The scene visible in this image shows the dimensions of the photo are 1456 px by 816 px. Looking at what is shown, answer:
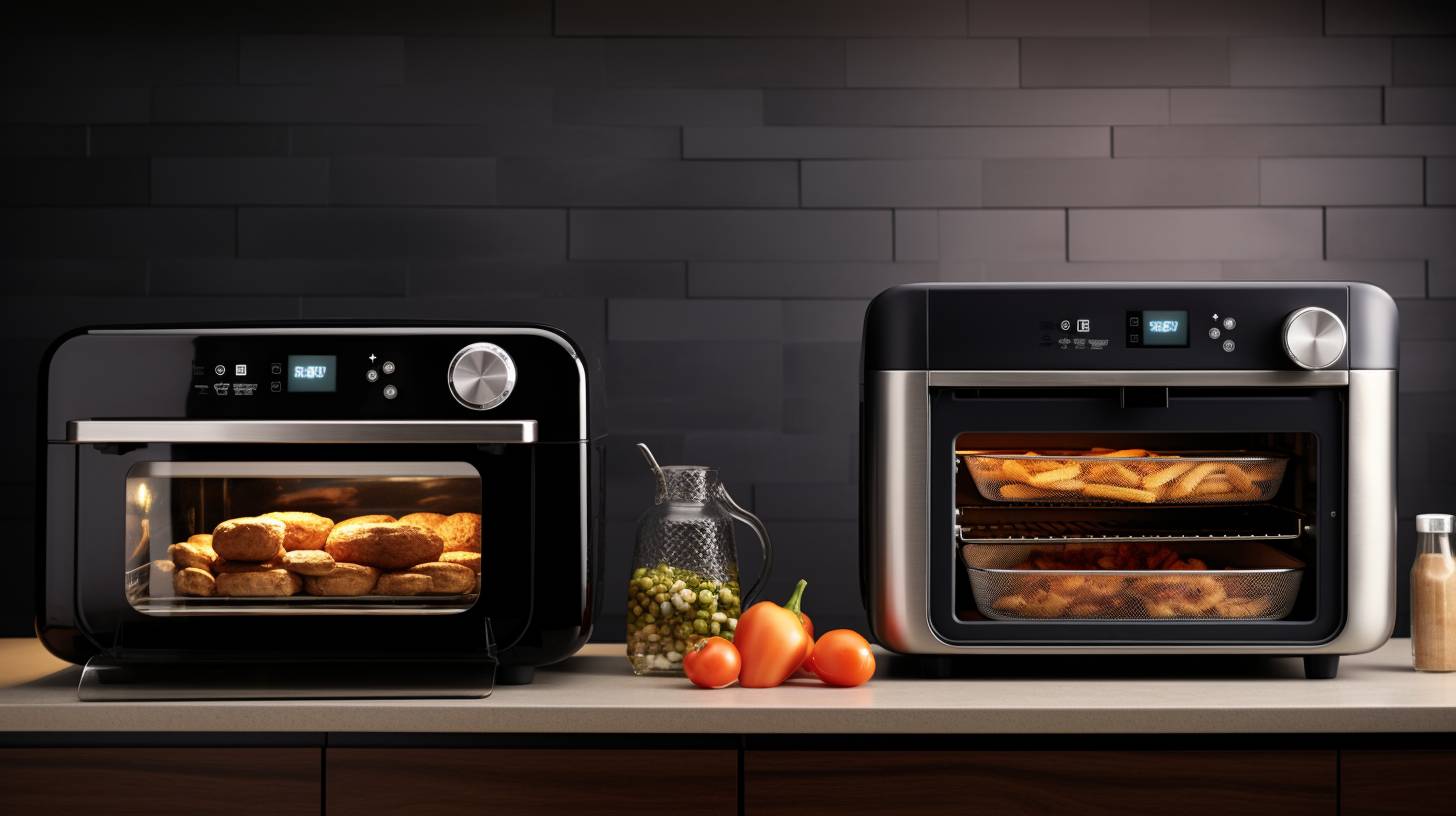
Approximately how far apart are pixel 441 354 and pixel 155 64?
84 centimetres

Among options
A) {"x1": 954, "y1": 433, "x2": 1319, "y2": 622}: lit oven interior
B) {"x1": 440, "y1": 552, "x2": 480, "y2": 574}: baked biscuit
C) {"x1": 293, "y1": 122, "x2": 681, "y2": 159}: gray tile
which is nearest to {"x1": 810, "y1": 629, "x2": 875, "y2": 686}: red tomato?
{"x1": 954, "y1": 433, "x2": 1319, "y2": 622}: lit oven interior

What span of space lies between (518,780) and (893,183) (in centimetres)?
103

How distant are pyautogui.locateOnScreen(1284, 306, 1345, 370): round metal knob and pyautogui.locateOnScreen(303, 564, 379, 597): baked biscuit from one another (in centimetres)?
108

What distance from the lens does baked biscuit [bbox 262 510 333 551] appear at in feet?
4.49

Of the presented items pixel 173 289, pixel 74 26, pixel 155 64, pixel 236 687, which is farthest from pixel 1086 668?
pixel 74 26

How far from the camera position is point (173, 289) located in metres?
1.80

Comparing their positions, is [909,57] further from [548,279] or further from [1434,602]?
[1434,602]

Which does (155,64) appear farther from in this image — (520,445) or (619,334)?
(520,445)

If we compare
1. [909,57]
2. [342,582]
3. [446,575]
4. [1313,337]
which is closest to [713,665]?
[446,575]

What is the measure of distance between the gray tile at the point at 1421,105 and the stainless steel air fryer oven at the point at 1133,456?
60 centimetres

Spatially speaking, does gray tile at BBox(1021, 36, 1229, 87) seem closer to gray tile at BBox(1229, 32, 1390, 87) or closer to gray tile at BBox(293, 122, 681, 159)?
gray tile at BBox(1229, 32, 1390, 87)

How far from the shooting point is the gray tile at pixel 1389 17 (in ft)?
5.90

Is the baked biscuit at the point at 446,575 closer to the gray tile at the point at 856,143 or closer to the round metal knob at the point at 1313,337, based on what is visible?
the gray tile at the point at 856,143

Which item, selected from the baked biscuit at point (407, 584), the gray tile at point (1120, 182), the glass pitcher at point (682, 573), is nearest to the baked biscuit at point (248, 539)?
the baked biscuit at point (407, 584)
